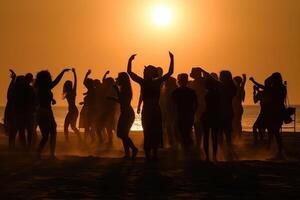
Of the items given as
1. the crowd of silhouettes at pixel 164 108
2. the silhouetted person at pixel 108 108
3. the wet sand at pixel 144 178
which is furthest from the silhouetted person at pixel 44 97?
the silhouetted person at pixel 108 108

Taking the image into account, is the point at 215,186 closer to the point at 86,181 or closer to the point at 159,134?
the point at 86,181

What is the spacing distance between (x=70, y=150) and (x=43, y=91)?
558 centimetres

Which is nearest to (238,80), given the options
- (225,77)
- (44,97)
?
(225,77)

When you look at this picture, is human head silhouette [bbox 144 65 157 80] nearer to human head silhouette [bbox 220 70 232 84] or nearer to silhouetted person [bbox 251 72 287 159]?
human head silhouette [bbox 220 70 232 84]

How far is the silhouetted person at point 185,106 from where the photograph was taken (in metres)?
19.2

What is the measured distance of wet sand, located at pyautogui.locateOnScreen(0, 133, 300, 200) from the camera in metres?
12.1

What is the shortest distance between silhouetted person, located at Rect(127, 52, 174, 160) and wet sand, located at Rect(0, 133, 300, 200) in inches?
22.0

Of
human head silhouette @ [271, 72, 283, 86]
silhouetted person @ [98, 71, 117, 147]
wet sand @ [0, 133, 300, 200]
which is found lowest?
wet sand @ [0, 133, 300, 200]

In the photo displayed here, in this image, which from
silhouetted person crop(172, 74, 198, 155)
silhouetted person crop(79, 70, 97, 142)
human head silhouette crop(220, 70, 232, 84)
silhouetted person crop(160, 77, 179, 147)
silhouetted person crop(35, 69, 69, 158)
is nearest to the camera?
silhouetted person crop(35, 69, 69, 158)

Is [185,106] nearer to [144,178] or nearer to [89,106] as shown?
[144,178]

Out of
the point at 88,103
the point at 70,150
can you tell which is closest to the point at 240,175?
the point at 70,150

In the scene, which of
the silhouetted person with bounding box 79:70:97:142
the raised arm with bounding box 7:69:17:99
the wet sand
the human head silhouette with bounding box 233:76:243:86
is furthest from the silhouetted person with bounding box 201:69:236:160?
the silhouetted person with bounding box 79:70:97:142

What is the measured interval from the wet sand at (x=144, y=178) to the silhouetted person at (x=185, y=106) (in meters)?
0.67

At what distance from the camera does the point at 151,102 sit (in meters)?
17.4
